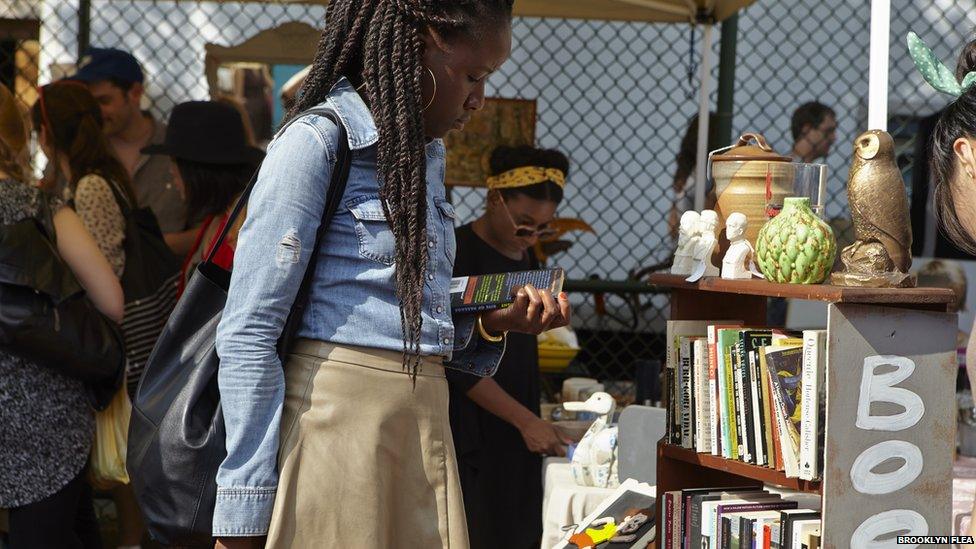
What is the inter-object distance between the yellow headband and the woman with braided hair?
2204 millimetres

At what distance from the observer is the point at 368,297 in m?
1.96

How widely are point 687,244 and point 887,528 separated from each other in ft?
2.59

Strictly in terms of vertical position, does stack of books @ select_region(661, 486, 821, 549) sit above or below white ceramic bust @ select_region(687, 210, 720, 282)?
below


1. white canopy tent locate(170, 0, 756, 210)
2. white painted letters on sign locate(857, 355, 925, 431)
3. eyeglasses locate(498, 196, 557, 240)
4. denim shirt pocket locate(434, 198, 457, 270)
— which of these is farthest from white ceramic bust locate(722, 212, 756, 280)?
white canopy tent locate(170, 0, 756, 210)

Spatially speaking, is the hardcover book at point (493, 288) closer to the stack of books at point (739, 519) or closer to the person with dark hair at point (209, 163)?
the stack of books at point (739, 519)

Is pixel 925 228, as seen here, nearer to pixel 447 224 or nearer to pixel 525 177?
pixel 525 177

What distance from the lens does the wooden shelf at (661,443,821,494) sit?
7.50ft

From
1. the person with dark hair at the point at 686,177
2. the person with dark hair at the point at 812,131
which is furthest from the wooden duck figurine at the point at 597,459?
the person with dark hair at the point at 812,131

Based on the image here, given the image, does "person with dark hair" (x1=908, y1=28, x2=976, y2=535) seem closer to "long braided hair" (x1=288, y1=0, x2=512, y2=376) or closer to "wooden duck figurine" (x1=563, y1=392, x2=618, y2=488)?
"long braided hair" (x1=288, y1=0, x2=512, y2=376)

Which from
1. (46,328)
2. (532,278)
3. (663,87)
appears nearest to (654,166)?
(663,87)

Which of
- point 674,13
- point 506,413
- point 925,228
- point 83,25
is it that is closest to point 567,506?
point 506,413

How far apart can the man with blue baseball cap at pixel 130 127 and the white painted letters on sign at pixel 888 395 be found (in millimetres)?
3857

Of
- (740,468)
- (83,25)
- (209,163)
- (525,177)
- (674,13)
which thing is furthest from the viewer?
(83,25)

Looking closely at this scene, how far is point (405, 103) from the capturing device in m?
1.98
